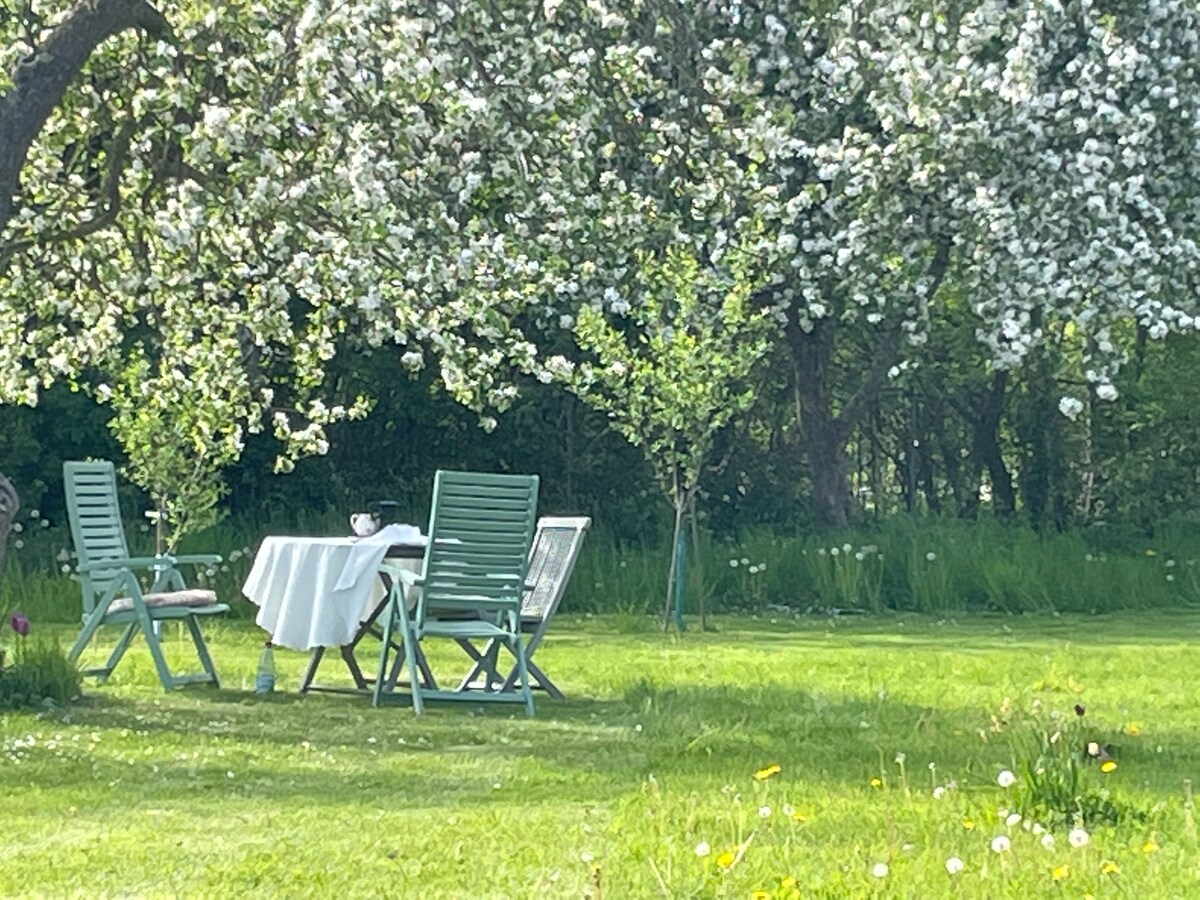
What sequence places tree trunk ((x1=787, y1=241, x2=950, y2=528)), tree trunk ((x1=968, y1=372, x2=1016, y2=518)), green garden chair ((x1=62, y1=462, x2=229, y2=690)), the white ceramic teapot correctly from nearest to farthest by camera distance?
green garden chair ((x1=62, y1=462, x2=229, y2=690)) → the white ceramic teapot → tree trunk ((x1=787, y1=241, x2=950, y2=528)) → tree trunk ((x1=968, y1=372, x2=1016, y2=518))

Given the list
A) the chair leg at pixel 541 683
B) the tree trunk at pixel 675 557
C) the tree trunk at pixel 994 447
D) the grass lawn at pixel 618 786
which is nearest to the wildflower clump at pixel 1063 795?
the grass lawn at pixel 618 786

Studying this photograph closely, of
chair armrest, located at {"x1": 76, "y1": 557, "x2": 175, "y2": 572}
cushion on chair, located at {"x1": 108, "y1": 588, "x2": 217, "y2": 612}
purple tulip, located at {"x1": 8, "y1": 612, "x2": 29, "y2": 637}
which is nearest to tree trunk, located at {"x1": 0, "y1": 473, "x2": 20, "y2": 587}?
purple tulip, located at {"x1": 8, "y1": 612, "x2": 29, "y2": 637}

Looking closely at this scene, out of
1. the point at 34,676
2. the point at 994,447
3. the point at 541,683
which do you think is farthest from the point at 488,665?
the point at 994,447

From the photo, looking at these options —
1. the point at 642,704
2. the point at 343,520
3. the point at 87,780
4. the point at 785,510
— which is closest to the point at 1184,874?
the point at 87,780

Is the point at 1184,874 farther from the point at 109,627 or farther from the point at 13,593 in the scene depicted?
the point at 13,593

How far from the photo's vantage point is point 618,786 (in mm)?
6973

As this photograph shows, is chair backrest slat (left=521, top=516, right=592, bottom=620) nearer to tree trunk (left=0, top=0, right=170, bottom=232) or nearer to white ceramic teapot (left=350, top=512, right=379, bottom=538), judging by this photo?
white ceramic teapot (left=350, top=512, right=379, bottom=538)

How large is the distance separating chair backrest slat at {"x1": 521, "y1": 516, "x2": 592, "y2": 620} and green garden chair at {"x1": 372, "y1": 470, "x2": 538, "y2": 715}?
47 centimetres

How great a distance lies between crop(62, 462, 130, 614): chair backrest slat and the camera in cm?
1059

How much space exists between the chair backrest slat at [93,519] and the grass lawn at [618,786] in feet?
1.81

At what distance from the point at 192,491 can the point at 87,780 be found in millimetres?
7234

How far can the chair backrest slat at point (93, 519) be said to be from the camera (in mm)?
10586

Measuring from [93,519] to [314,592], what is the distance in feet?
4.41

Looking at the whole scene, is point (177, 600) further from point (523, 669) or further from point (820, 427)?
point (820, 427)
